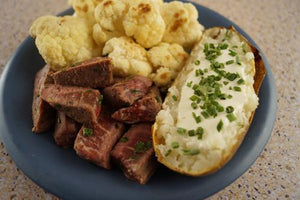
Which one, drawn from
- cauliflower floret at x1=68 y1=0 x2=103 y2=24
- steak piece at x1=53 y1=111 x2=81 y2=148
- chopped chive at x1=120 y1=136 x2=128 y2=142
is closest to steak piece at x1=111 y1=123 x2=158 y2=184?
chopped chive at x1=120 y1=136 x2=128 y2=142

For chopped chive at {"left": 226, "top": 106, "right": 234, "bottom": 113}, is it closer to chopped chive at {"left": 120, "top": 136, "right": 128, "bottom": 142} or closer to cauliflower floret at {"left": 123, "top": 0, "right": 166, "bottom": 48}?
chopped chive at {"left": 120, "top": 136, "right": 128, "bottom": 142}

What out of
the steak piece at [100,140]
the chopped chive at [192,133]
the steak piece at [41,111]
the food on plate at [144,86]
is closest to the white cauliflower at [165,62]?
the food on plate at [144,86]

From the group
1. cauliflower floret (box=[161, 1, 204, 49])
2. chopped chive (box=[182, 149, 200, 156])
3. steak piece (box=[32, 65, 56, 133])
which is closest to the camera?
chopped chive (box=[182, 149, 200, 156])

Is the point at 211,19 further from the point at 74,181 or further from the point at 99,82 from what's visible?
the point at 74,181

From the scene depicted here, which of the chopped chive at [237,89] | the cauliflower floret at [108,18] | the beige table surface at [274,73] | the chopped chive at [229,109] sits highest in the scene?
the cauliflower floret at [108,18]

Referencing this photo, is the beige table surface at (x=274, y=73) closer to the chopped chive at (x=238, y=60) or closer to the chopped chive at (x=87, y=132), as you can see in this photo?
the chopped chive at (x=87, y=132)

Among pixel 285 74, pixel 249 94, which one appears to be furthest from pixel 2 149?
pixel 285 74
